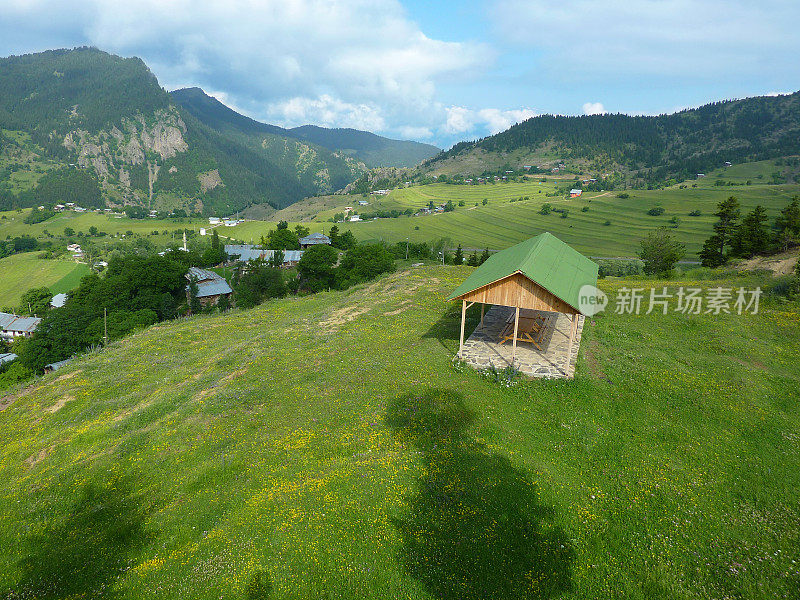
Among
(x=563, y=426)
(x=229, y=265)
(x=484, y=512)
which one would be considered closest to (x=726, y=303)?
(x=563, y=426)

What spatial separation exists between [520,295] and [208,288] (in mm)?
80001

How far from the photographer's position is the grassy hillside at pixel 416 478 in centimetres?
1055

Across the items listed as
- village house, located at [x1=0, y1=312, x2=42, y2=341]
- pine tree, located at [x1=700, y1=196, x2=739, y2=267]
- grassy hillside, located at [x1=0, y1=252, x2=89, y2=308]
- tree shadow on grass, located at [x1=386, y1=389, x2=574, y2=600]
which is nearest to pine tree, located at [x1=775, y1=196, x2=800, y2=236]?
pine tree, located at [x1=700, y1=196, x2=739, y2=267]

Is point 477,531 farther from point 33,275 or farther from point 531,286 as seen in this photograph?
point 33,275

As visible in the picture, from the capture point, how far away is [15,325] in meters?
84.8

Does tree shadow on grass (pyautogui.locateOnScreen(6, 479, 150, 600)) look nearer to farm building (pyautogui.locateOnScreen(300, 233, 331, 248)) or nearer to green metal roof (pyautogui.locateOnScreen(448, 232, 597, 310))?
green metal roof (pyautogui.locateOnScreen(448, 232, 597, 310))

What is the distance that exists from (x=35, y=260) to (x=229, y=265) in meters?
84.4

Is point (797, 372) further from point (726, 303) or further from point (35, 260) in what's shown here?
point (35, 260)

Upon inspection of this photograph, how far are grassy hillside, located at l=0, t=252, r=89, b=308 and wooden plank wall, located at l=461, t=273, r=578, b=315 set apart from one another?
5429 inches

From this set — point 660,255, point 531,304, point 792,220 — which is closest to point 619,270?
point 660,255

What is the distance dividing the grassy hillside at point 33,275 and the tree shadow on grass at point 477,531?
462ft

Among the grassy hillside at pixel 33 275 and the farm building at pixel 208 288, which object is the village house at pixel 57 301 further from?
the farm building at pixel 208 288

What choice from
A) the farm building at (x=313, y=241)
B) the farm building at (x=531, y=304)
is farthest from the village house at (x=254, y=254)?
the farm building at (x=531, y=304)

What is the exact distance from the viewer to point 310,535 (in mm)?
11617
